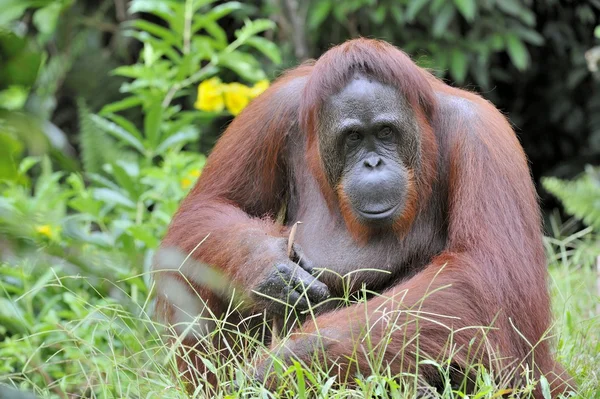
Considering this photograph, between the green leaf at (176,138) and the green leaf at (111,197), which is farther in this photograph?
the green leaf at (176,138)

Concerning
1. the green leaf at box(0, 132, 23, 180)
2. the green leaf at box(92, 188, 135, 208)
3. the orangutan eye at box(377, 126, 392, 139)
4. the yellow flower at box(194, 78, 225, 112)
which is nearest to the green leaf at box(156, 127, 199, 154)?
the yellow flower at box(194, 78, 225, 112)

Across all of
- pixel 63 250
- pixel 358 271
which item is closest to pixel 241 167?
pixel 358 271

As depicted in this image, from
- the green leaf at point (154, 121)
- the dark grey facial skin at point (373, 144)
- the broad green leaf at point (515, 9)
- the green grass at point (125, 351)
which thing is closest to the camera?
the green grass at point (125, 351)

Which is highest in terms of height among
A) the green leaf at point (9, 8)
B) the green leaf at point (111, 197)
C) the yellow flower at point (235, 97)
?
the green leaf at point (9, 8)

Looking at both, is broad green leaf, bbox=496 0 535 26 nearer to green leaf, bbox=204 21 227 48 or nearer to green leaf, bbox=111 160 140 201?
green leaf, bbox=204 21 227 48

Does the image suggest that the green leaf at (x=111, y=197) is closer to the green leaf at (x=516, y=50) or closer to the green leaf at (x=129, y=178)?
the green leaf at (x=129, y=178)

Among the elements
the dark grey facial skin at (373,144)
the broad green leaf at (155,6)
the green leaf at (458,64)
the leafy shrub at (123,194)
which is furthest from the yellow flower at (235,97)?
the dark grey facial skin at (373,144)

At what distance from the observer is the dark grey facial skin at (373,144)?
3027 millimetres

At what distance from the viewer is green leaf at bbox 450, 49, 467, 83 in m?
6.16

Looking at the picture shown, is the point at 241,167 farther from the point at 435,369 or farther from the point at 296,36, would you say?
the point at 296,36

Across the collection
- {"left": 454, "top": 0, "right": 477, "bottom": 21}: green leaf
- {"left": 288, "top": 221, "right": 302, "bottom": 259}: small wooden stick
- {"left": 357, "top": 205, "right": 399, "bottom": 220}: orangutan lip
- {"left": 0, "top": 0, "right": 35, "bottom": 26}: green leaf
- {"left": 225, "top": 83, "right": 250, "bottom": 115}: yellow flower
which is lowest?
{"left": 288, "top": 221, "right": 302, "bottom": 259}: small wooden stick

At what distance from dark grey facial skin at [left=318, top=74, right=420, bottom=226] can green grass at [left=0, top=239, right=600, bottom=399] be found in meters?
0.60

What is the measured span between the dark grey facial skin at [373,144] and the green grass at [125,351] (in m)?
0.60

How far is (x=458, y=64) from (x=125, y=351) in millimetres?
3580
